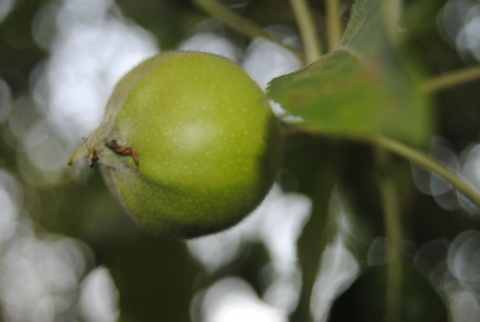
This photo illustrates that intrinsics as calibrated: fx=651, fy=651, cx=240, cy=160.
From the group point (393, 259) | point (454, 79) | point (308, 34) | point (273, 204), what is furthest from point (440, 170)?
point (273, 204)

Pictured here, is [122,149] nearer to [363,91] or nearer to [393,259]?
[363,91]

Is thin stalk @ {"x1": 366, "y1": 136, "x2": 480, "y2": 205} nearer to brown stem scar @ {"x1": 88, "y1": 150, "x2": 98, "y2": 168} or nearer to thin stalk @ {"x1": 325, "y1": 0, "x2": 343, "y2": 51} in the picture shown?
thin stalk @ {"x1": 325, "y1": 0, "x2": 343, "y2": 51}

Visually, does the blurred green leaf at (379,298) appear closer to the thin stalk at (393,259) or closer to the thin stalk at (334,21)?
the thin stalk at (393,259)

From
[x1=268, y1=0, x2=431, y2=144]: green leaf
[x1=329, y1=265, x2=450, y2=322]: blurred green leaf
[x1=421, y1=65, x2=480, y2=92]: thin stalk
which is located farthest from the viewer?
[x1=329, y1=265, x2=450, y2=322]: blurred green leaf

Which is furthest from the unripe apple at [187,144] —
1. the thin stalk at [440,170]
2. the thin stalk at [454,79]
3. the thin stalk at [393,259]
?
the thin stalk at [393,259]

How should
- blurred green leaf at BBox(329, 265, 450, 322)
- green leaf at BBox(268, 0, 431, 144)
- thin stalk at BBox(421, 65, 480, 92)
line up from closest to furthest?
green leaf at BBox(268, 0, 431, 144) < thin stalk at BBox(421, 65, 480, 92) < blurred green leaf at BBox(329, 265, 450, 322)

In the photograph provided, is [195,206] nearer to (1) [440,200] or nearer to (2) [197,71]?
(2) [197,71]

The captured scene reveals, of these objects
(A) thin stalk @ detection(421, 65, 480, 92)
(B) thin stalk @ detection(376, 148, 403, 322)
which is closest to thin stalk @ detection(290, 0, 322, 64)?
(A) thin stalk @ detection(421, 65, 480, 92)
